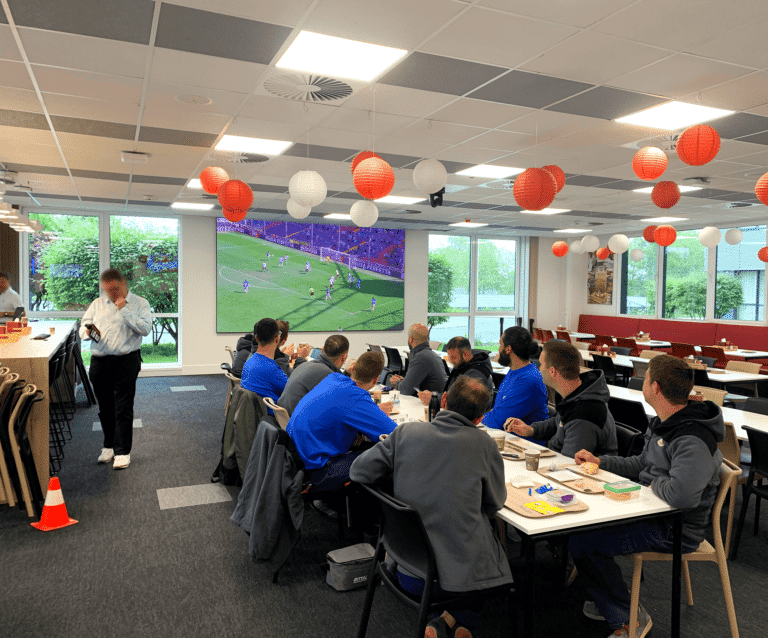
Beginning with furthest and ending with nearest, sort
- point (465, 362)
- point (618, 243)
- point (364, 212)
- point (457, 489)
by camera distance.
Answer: point (618, 243)
point (364, 212)
point (465, 362)
point (457, 489)

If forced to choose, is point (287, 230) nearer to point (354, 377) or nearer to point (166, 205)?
→ point (166, 205)

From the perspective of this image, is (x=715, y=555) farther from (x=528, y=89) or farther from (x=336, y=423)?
(x=528, y=89)

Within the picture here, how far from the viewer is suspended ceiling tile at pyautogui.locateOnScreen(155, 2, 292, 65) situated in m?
2.92

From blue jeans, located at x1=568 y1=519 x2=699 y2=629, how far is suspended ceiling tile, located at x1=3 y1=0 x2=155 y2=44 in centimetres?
333

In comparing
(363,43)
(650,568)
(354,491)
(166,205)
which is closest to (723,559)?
(650,568)

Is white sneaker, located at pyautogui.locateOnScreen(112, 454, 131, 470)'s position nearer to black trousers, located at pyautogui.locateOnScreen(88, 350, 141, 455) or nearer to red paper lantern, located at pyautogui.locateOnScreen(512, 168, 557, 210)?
black trousers, located at pyautogui.locateOnScreen(88, 350, 141, 455)

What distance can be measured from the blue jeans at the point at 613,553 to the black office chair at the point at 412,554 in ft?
1.68

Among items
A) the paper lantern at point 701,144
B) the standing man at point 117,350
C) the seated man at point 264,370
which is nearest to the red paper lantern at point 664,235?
the paper lantern at point 701,144

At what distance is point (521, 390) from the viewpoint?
12.0 ft

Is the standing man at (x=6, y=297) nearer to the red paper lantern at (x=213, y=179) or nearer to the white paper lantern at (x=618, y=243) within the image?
the red paper lantern at (x=213, y=179)

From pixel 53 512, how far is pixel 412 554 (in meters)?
2.87

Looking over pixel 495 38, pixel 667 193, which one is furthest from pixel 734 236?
pixel 495 38

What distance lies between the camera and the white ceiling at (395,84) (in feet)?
9.42

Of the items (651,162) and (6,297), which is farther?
(6,297)
